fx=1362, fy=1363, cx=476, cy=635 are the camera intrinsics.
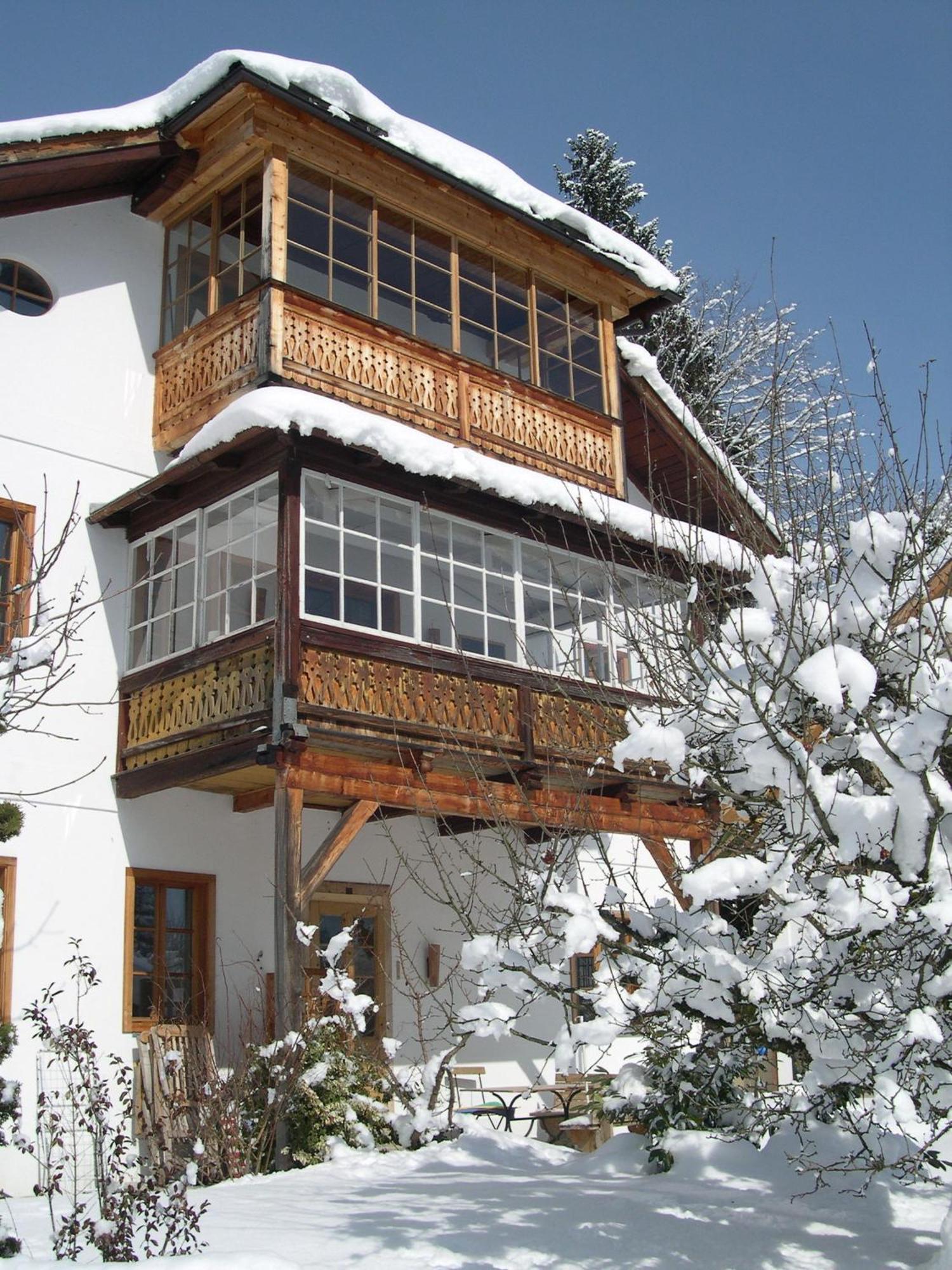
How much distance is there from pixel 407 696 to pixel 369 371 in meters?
3.32

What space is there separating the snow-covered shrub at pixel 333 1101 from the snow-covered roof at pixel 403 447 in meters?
4.70

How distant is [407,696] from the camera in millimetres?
12031

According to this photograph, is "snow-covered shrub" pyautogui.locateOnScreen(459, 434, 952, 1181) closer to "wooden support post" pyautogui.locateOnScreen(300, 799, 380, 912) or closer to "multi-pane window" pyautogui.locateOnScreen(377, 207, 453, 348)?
"wooden support post" pyautogui.locateOnScreen(300, 799, 380, 912)

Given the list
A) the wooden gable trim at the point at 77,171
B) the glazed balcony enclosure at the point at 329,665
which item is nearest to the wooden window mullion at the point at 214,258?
the wooden gable trim at the point at 77,171

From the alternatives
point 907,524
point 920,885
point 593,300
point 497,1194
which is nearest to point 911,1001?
point 920,885

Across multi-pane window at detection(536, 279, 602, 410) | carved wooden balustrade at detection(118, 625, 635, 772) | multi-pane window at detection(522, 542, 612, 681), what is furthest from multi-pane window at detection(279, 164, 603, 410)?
carved wooden balustrade at detection(118, 625, 635, 772)

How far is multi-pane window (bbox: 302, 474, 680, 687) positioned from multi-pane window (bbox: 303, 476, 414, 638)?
0.02 meters

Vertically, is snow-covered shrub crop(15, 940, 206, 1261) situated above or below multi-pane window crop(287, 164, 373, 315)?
below

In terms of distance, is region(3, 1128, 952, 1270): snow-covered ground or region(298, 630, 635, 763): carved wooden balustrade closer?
region(3, 1128, 952, 1270): snow-covered ground

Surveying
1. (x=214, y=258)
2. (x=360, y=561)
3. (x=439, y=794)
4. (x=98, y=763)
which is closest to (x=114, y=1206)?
(x=98, y=763)

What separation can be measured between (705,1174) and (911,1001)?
3.17m

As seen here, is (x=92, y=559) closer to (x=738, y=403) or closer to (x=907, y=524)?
(x=907, y=524)

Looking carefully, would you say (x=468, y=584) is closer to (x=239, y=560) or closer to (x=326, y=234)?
(x=239, y=560)

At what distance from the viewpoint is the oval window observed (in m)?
13.0
